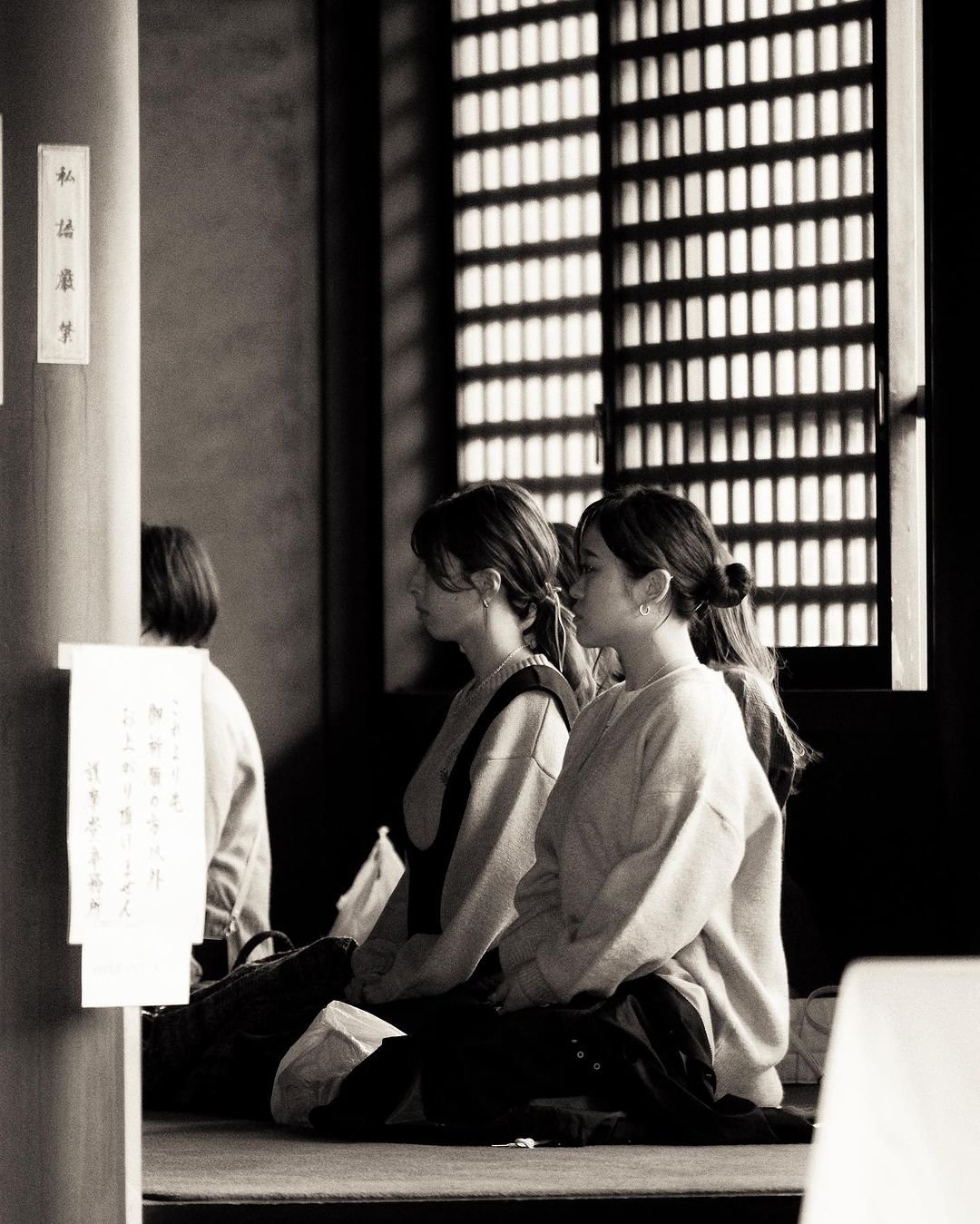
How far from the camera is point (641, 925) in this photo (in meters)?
2.85

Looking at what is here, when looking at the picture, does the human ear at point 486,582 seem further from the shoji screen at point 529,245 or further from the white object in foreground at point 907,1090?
the white object in foreground at point 907,1090

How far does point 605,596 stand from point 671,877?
475 mm

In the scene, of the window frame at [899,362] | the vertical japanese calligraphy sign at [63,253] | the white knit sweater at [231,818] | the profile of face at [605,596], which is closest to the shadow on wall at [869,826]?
the window frame at [899,362]

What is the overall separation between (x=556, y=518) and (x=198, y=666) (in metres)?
2.85

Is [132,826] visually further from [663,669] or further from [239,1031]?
[239,1031]

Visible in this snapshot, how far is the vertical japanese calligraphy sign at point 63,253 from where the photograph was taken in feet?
7.30

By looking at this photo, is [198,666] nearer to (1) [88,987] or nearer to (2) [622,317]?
(1) [88,987]

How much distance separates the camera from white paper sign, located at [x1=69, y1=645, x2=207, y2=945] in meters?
2.22

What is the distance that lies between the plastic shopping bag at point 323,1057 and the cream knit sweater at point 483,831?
0.38ft

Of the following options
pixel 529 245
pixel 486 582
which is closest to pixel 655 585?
pixel 486 582

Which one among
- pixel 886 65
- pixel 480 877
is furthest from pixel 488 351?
pixel 480 877

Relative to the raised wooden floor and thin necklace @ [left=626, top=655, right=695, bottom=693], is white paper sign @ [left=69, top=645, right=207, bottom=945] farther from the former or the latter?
thin necklace @ [left=626, top=655, right=695, bottom=693]

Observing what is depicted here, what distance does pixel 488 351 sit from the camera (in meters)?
5.31

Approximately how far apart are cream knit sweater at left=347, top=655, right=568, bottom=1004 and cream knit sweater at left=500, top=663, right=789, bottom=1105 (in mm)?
142
